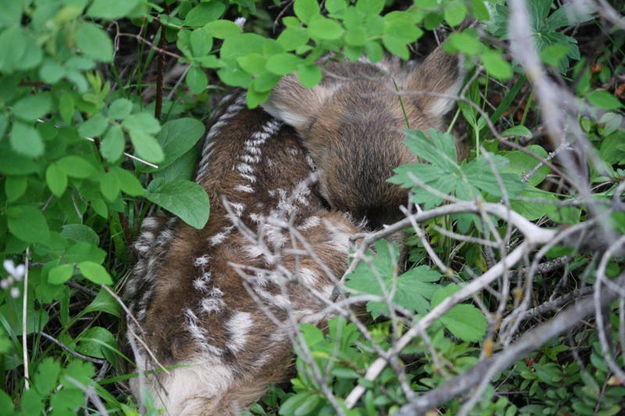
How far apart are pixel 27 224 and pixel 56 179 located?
0.89 ft

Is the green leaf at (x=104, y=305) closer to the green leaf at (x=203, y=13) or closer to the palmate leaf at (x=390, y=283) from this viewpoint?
the palmate leaf at (x=390, y=283)

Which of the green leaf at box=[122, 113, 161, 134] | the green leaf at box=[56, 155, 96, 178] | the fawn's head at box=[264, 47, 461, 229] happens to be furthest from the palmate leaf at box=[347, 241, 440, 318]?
the green leaf at box=[56, 155, 96, 178]

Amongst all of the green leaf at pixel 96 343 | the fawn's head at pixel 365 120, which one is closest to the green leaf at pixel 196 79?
the fawn's head at pixel 365 120

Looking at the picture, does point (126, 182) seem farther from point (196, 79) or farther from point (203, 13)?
point (203, 13)

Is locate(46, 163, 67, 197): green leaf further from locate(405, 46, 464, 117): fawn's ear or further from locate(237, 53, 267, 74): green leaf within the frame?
locate(405, 46, 464, 117): fawn's ear

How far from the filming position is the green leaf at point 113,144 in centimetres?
236

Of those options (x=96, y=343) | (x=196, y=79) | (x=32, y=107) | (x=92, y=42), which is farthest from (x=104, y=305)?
(x=92, y=42)

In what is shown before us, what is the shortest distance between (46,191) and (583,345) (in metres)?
2.09

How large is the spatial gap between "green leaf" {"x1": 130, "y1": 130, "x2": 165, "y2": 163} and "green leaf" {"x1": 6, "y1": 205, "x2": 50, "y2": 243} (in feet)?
1.72

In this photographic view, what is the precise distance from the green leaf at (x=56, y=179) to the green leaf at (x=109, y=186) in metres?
0.19

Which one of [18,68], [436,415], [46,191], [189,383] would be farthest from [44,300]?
[436,415]

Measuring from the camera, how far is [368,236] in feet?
8.79

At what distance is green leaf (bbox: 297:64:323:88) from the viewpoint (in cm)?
259

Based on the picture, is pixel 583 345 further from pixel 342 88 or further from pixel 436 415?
pixel 342 88
